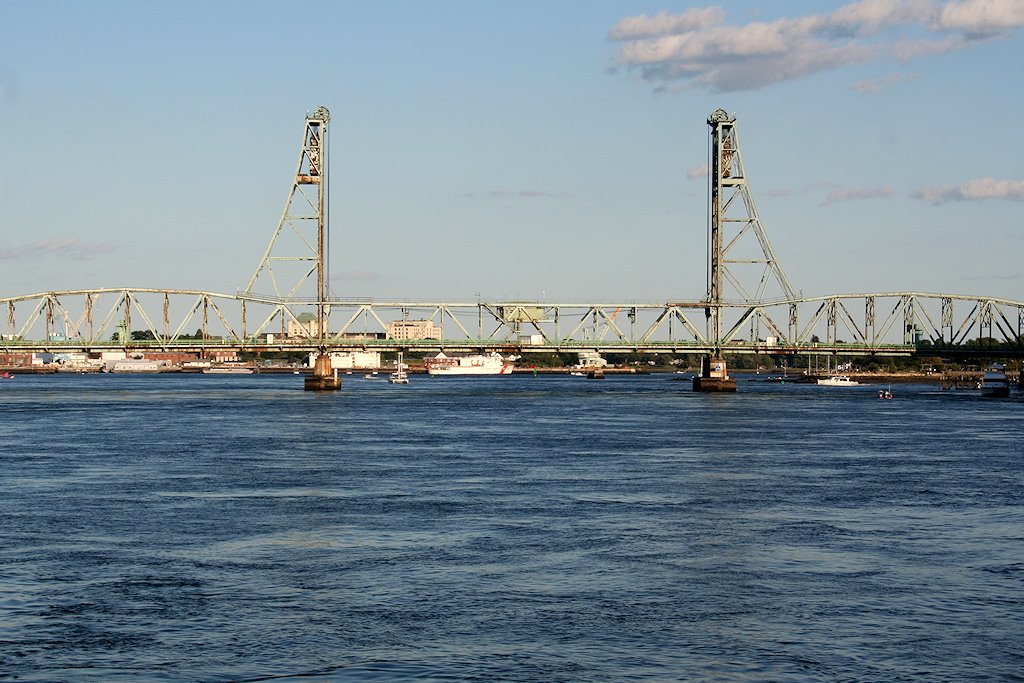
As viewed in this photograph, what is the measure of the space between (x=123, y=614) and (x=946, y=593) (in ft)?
54.8

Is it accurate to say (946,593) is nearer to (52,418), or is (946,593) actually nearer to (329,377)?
(52,418)

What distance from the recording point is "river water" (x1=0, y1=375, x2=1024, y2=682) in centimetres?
2338

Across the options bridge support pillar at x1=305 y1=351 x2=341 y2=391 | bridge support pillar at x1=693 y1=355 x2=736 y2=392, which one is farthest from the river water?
bridge support pillar at x1=693 y1=355 x2=736 y2=392

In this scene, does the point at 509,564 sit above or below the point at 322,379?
below

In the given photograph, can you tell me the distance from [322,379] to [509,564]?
128 metres

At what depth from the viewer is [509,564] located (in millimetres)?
31688

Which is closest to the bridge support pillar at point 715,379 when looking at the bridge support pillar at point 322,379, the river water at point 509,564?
the bridge support pillar at point 322,379

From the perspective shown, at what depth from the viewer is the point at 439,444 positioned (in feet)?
238

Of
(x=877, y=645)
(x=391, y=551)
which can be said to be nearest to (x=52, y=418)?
(x=391, y=551)

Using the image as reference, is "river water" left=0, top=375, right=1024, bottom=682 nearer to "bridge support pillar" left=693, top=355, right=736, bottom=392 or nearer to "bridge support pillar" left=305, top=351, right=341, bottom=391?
"bridge support pillar" left=305, top=351, right=341, bottom=391

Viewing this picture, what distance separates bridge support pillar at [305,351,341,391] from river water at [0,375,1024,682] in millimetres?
89500

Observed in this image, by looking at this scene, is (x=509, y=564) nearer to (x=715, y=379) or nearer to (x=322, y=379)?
(x=322, y=379)

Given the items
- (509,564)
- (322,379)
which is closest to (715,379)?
(322,379)

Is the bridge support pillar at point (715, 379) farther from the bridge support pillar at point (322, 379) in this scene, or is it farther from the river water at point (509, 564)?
the river water at point (509, 564)
